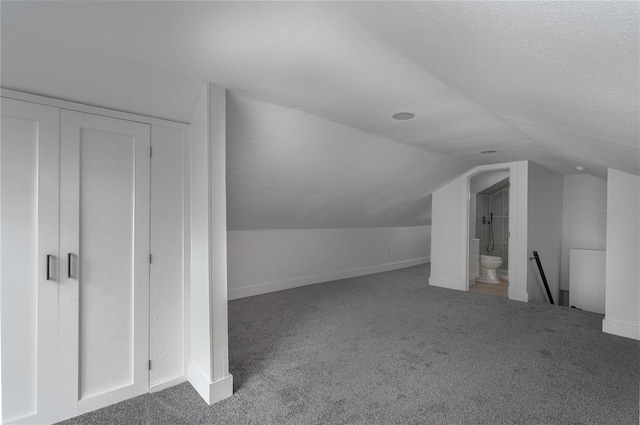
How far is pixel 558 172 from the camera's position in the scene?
545cm

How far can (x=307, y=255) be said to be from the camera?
5.51m

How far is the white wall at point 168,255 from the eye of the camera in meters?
2.35

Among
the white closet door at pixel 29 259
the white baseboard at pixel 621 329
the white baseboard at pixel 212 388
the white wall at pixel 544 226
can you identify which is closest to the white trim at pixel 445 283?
the white wall at pixel 544 226

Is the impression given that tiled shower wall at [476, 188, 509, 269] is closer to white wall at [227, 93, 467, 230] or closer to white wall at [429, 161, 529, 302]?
white wall at [429, 161, 529, 302]

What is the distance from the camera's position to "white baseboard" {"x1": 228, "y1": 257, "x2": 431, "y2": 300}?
4.69 metres

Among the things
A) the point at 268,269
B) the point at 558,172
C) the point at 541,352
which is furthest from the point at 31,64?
the point at 558,172

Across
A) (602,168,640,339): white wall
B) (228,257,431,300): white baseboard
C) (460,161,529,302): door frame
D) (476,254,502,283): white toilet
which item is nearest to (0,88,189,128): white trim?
(228,257,431,300): white baseboard

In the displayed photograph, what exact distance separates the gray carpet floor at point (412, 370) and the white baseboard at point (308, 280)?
0.42 m

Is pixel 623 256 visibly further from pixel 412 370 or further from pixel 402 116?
pixel 402 116

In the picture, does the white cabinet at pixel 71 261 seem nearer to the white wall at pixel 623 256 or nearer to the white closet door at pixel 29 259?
the white closet door at pixel 29 259

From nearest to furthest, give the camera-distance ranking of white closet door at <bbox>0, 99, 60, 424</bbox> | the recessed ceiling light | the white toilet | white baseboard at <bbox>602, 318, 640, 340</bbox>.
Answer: white closet door at <bbox>0, 99, 60, 424</bbox>, the recessed ceiling light, white baseboard at <bbox>602, 318, 640, 340</bbox>, the white toilet

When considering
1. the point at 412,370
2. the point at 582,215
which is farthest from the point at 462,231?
the point at 412,370

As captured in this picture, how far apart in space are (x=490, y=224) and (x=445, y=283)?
2.61m

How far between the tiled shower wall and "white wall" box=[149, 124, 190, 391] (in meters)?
6.50
